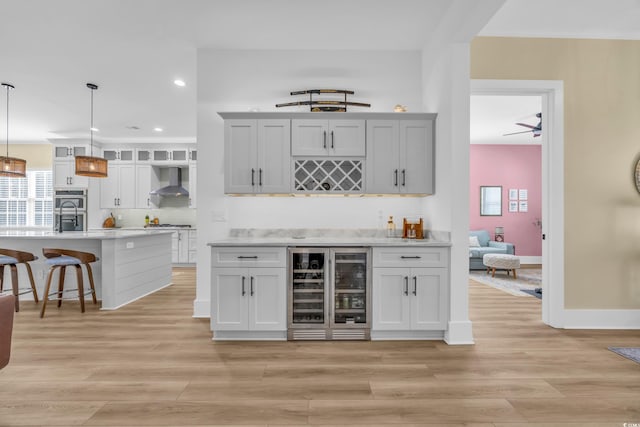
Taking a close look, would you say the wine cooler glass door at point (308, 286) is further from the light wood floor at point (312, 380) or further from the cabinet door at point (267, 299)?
the light wood floor at point (312, 380)

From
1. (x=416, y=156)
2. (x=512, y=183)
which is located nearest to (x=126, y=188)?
(x=416, y=156)

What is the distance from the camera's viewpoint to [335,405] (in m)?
2.11

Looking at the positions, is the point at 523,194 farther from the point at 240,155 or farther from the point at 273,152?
the point at 240,155

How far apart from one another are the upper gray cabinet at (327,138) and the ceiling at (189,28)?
95 centimetres

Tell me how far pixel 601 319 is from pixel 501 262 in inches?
114

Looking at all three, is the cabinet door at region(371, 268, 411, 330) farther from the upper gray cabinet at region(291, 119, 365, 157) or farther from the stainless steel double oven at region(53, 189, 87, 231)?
the stainless steel double oven at region(53, 189, 87, 231)

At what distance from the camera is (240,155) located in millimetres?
3549

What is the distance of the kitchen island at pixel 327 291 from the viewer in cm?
317

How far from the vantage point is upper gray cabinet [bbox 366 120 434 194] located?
11.6ft

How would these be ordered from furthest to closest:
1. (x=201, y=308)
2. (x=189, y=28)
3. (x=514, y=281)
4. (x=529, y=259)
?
(x=529, y=259) < (x=514, y=281) < (x=201, y=308) < (x=189, y=28)

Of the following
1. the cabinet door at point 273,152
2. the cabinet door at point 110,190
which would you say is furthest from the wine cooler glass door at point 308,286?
the cabinet door at point 110,190

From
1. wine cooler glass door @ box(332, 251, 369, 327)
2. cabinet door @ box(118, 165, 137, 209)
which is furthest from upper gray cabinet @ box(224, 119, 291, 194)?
cabinet door @ box(118, 165, 137, 209)

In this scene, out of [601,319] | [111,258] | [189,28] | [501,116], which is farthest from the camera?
[501,116]

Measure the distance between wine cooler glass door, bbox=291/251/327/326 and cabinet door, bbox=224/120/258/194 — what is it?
96 centimetres
